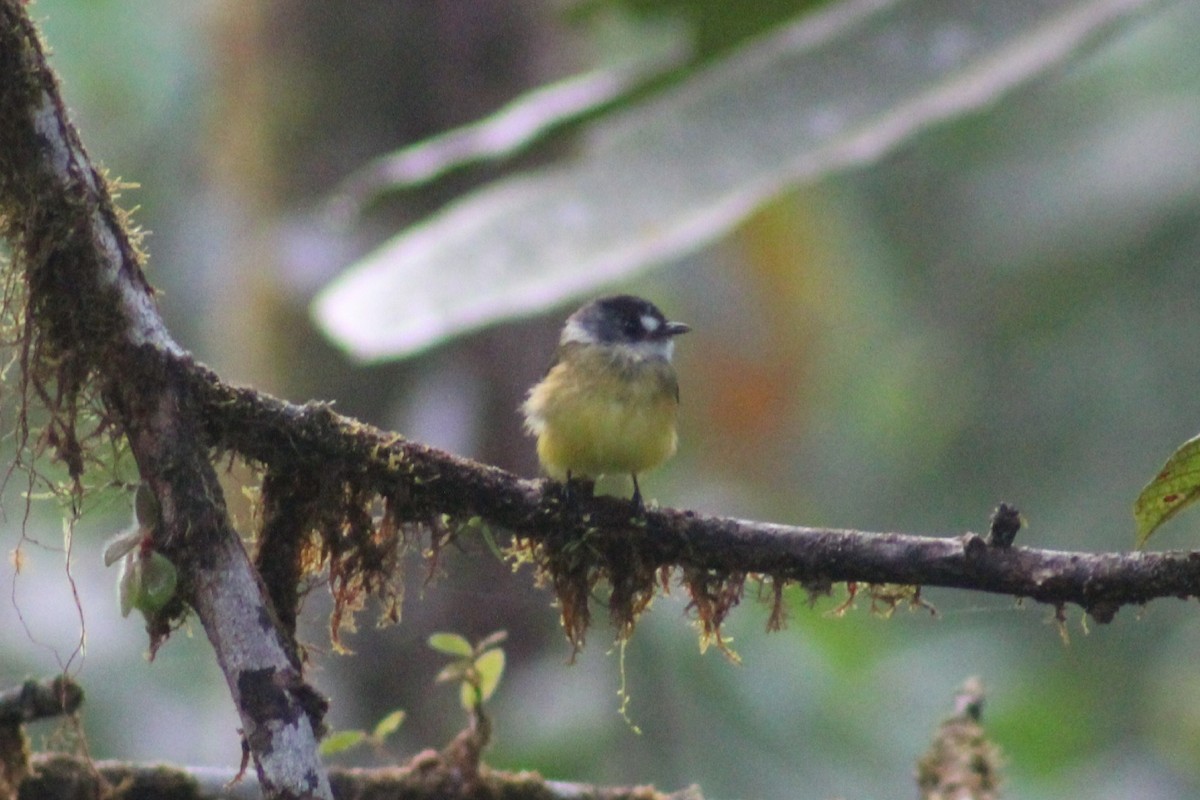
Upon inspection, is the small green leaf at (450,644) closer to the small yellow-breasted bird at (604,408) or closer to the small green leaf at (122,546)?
the small green leaf at (122,546)

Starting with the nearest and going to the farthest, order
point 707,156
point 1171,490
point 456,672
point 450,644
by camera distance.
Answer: point 1171,490 → point 450,644 → point 456,672 → point 707,156

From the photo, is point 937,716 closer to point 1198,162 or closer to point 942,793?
point 1198,162

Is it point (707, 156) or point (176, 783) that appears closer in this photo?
point (176, 783)

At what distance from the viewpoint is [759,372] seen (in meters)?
8.86

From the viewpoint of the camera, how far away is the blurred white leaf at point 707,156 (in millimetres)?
2758

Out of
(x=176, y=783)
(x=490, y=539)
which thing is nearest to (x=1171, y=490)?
(x=490, y=539)

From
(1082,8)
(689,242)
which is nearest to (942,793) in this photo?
(689,242)

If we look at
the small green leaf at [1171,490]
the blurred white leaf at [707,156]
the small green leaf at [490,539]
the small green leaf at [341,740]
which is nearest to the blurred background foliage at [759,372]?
the blurred white leaf at [707,156]

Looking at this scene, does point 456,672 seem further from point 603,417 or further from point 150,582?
point 603,417

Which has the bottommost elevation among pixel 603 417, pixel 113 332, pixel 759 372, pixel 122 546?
pixel 122 546

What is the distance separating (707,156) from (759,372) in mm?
5883

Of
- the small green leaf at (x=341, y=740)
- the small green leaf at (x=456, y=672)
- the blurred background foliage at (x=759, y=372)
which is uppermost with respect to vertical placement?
the blurred background foliage at (x=759, y=372)

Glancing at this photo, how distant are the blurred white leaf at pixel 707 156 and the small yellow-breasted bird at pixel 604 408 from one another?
0.78 meters

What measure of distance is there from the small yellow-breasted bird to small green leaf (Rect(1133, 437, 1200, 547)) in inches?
70.4
